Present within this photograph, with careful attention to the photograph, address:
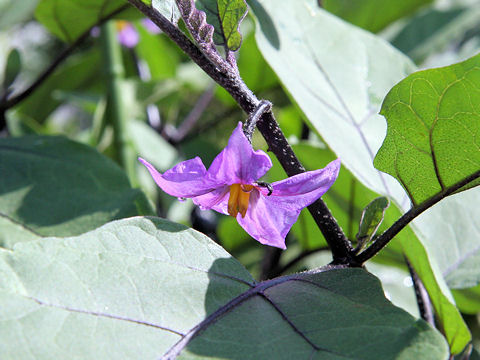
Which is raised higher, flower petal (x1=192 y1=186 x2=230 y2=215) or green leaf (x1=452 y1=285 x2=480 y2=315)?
flower petal (x1=192 y1=186 x2=230 y2=215)

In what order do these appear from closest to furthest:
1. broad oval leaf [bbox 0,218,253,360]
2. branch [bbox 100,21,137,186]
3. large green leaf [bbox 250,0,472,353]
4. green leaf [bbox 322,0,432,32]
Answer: broad oval leaf [bbox 0,218,253,360], large green leaf [bbox 250,0,472,353], branch [bbox 100,21,137,186], green leaf [bbox 322,0,432,32]

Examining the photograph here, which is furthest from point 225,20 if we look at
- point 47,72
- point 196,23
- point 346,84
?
point 47,72

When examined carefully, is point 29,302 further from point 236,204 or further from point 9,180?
point 9,180

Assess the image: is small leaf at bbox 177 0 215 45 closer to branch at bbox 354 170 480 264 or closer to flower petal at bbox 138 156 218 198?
flower petal at bbox 138 156 218 198

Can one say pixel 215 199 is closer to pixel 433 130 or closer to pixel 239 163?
pixel 239 163

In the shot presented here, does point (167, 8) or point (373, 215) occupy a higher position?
point (167, 8)

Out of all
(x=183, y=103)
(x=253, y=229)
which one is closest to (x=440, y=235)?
(x=253, y=229)

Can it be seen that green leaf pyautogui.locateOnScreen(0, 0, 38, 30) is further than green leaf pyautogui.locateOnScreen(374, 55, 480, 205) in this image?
Yes

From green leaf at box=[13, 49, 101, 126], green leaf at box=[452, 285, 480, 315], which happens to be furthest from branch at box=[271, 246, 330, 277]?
green leaf at box=[13, 49, 101, 126]
